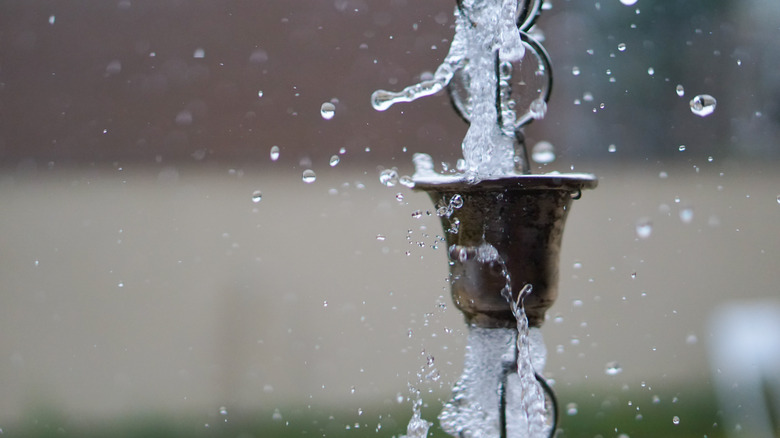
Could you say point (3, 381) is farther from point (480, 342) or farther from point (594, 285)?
point (480, 342)

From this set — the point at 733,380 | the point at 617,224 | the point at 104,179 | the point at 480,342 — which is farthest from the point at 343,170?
the point at 480,342

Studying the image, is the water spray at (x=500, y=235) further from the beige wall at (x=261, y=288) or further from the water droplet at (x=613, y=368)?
the water droplet at (x=613, y=368)

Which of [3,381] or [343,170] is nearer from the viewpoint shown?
[3,381]

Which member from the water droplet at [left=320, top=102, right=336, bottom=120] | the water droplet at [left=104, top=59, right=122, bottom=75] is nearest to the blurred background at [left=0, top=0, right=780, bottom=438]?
the water droplet at [left=104, top=59, right=122, bottom=75]

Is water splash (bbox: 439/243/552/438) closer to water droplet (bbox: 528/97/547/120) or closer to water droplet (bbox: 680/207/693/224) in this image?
water droplet (bbox: 528/97/547/120)

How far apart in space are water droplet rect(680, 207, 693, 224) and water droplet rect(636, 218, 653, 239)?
0.57 ft

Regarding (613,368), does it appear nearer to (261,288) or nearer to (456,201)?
(261,288)

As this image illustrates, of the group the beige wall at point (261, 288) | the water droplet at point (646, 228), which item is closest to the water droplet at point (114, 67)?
the beige wall at point (261, 288)

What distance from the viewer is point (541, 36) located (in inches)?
117

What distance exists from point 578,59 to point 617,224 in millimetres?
663

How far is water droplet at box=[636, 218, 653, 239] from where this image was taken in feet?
9.97

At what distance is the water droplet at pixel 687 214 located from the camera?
3123 mm

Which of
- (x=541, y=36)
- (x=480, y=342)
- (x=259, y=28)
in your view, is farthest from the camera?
(x=541, y=36)

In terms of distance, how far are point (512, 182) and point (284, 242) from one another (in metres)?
2.27
